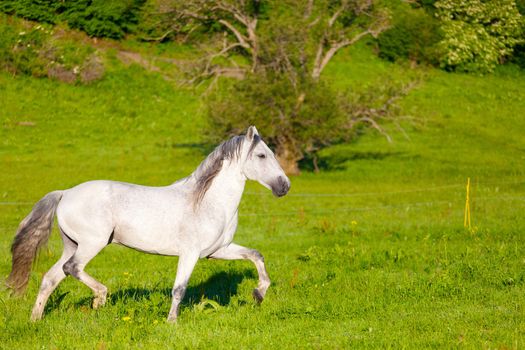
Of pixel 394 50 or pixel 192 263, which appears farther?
pixel 394 50

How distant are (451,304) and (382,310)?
1.02 m

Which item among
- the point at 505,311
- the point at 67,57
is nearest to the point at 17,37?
the point at 67,57

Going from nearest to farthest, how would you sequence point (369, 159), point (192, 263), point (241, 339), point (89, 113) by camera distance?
point (241, 339)
point (192, 263)
point (369, 159)
point (89, 113)

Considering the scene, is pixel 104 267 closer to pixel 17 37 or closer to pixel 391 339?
pixel 391 339

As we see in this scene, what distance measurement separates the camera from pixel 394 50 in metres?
48.2

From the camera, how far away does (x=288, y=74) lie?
1217 inches

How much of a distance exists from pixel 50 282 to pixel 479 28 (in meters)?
26.1

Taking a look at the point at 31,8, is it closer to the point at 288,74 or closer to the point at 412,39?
the point at 288,74

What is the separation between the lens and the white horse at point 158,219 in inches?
344

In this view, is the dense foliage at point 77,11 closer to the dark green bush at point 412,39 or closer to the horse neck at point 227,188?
the dark green bush at point 412,39

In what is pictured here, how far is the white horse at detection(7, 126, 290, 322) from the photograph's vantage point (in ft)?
28.7

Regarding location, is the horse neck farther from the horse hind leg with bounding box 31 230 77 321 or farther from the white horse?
the horse hind leg with bounding box 31 230 77 321

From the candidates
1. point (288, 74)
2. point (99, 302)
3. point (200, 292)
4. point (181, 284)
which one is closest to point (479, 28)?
point (288, 74)

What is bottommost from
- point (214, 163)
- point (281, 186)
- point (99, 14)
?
point (99, 14)
